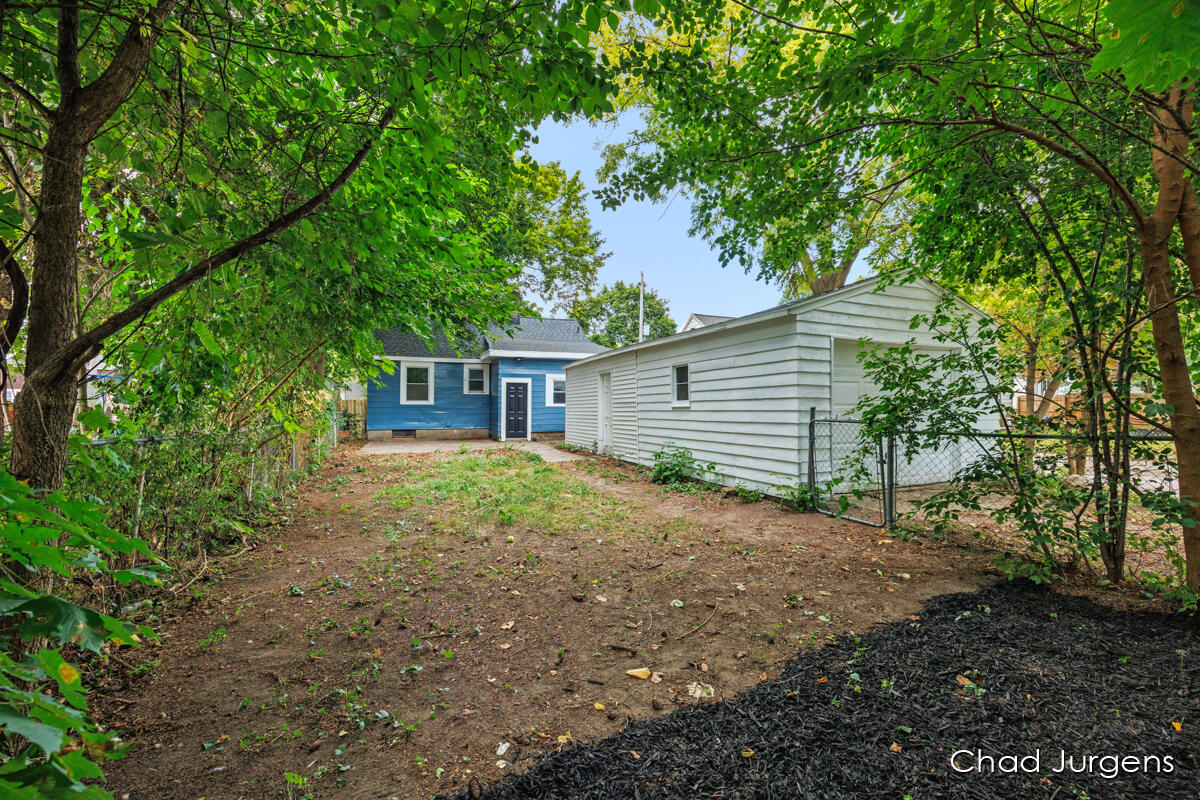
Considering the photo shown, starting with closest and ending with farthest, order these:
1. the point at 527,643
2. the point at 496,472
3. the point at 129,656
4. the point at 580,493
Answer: the point at 129,656
the point at 527,643
the point at 580,493
the point at 496,472

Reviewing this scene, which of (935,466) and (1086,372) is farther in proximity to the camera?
(935,466)

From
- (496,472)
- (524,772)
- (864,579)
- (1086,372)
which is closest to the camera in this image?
(524,772)

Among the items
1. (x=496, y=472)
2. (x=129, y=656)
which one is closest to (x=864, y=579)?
(x=129, y=656)

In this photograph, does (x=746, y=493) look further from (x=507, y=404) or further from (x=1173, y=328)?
(x=507, y=404)

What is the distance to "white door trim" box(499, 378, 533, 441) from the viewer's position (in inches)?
606

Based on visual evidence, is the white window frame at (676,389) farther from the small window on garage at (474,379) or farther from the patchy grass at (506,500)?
the small window on garage at (474,379)

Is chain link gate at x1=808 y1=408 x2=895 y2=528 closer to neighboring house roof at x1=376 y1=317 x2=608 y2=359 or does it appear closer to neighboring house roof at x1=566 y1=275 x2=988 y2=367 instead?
neighboring house roof at x1=566 y1=275 x2=988 y2=367

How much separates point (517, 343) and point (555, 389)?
83.0 inches

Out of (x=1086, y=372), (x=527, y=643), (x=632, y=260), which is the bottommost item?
(x=527, y=643)

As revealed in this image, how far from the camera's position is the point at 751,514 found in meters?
5.91

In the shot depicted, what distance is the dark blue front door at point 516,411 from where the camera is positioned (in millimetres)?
15547

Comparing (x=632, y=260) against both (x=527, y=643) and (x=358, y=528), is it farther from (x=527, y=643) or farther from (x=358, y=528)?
(x=527, y=643)

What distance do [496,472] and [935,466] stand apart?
746 cm

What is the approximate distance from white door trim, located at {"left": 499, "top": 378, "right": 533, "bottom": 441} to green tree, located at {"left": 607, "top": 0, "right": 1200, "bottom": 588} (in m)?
11.9
